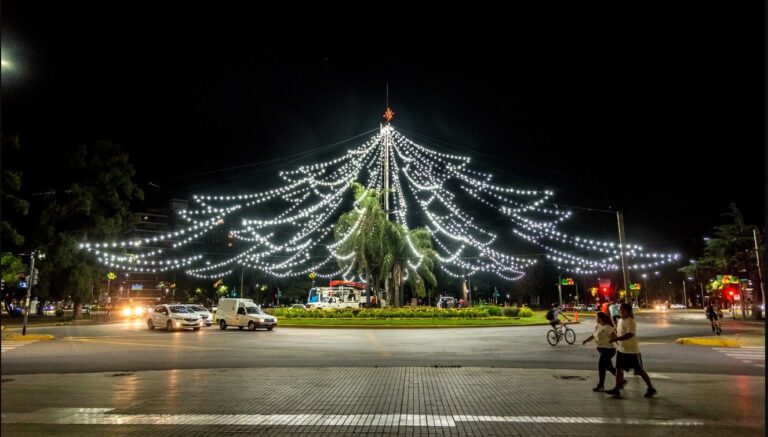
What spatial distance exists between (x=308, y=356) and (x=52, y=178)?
36.9m

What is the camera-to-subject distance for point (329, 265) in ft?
233

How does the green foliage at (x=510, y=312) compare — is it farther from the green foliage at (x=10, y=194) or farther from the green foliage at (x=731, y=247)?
the green foliage at (x=10, y=194)

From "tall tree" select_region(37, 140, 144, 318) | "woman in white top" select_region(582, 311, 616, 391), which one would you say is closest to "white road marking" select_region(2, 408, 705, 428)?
"woman in white top" select_region(582, 311, 616, 391)

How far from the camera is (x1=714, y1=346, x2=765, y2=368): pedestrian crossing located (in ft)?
47.9

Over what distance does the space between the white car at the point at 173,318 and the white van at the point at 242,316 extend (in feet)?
4.40

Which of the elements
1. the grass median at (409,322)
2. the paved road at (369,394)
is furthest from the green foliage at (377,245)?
the paved road at (369,394)

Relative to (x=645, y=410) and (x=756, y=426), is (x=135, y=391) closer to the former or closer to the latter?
(x=645, y=410)

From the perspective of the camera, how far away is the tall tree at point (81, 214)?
3959cm

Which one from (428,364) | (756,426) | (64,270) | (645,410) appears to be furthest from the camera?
(64,270)

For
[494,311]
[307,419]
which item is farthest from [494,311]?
[307,419]

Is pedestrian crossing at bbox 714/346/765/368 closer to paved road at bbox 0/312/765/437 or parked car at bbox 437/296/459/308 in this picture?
paved road at bbox 0/312/765/437

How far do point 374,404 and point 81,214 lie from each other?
42.0 meters

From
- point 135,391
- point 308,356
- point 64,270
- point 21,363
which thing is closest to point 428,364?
point 308,356

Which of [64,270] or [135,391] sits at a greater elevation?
[64,270]
